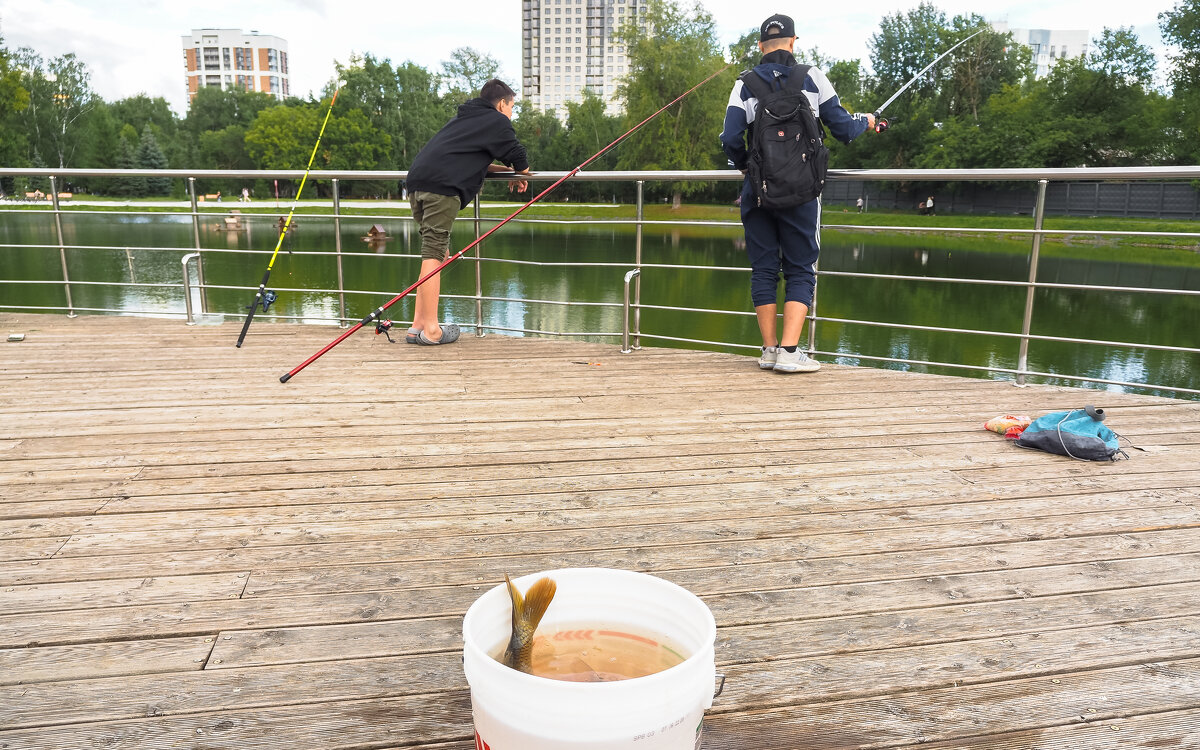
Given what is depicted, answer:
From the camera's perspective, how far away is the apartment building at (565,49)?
111m

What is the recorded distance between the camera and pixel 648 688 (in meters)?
0.77

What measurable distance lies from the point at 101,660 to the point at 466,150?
299cm

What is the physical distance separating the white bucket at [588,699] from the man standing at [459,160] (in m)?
3.17

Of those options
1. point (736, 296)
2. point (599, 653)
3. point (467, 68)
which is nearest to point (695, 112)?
point (736, 296)

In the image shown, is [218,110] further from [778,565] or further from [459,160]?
[778,565]

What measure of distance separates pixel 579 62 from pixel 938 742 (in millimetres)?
122875

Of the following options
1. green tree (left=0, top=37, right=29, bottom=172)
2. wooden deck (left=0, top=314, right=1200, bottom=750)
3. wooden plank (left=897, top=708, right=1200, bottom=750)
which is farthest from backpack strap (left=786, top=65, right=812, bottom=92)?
green tree (left=0, top=37, right=29, bottom=172)

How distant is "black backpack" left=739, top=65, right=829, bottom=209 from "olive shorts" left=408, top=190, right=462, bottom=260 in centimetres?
153

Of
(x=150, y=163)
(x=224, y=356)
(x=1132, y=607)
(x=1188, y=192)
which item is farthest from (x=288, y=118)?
(x=1132, y=607)

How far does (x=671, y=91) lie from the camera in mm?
34969

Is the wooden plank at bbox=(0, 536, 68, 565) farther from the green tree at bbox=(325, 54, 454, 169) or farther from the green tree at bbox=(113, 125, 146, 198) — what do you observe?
the green tree at bbox=(325, 54, 454, 169)

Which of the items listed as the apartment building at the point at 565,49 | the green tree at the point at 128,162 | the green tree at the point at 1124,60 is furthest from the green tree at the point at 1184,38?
the apartment building at the point at 565,49

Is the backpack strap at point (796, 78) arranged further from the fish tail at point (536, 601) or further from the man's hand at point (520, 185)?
the fish tail at point (536, 601)

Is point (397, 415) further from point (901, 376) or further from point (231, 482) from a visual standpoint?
point (901, 376)
